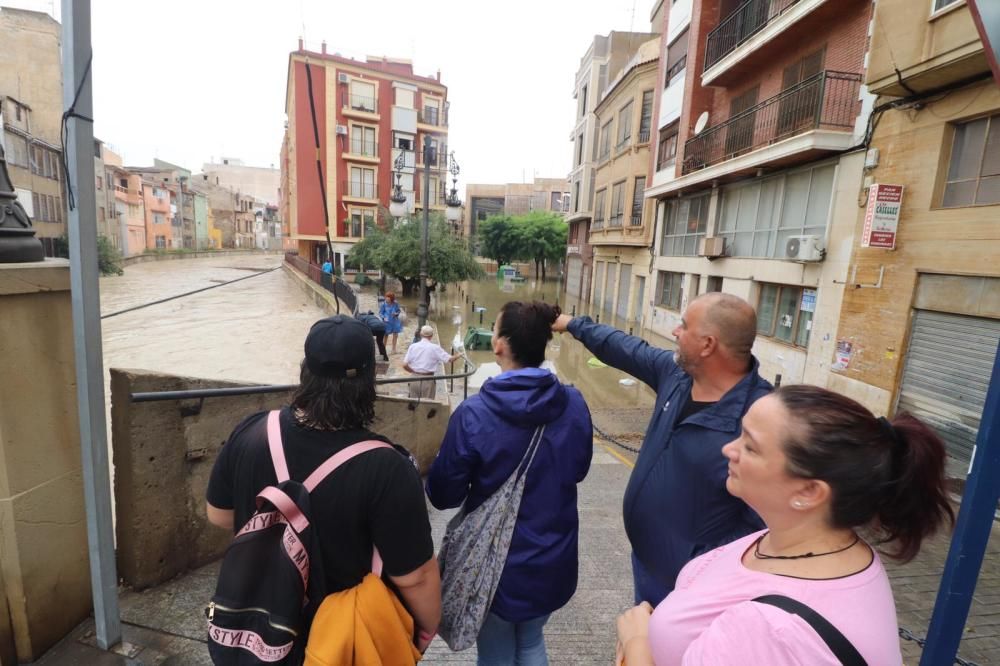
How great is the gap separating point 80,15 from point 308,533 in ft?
5.77

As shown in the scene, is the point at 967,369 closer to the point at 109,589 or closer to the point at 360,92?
the point at 109,589

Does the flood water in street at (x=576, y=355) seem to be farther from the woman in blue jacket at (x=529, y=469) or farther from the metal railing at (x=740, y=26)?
the metal railing at (x=740, y=26)

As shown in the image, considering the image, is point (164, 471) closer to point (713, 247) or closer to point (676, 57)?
point (713, 247)

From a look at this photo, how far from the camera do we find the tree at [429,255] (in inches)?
916

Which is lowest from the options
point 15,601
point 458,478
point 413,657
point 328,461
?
point 15,601

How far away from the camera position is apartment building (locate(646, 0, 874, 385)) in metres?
10.1

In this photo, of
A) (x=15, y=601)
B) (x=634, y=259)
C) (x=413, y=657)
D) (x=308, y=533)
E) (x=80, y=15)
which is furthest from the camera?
(x=634, y=259)

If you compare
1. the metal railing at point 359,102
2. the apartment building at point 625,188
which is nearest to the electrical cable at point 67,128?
the apartment building at point 625,188

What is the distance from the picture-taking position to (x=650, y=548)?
1.96 metres

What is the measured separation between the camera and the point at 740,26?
13.9 metres

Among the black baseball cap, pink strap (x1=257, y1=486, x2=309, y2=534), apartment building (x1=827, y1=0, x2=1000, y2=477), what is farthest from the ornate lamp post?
apartment building (x1=827, y1=0, x2=1000, y2=477)

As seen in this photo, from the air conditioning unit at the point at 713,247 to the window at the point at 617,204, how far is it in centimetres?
769

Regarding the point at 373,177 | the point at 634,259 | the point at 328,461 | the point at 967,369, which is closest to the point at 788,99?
the point at 967,369

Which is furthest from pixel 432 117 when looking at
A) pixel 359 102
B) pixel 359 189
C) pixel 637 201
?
pixel 637 201
